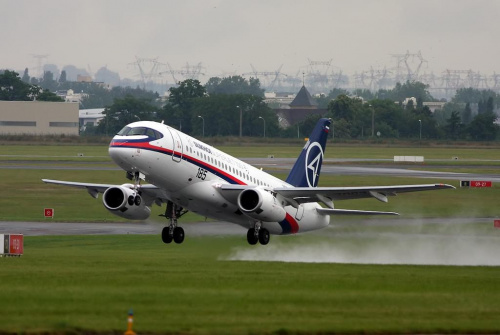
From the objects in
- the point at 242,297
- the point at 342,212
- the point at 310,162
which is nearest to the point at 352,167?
the point at 310,162

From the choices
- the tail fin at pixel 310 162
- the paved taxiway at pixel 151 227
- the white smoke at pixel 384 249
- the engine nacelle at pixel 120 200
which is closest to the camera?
the engine nacelle at pixel 120 200

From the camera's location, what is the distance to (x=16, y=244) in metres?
47.2

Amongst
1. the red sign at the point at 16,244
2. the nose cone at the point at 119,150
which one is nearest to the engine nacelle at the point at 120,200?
the nose cone at the point at 119,150

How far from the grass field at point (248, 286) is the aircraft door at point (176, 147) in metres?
4.39

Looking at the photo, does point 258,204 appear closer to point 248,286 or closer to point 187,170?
point 187,170

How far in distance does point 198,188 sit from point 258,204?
274 cm

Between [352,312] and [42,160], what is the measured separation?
10982 cm

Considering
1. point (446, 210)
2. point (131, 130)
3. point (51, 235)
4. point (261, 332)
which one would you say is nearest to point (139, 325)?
point (261, 332)

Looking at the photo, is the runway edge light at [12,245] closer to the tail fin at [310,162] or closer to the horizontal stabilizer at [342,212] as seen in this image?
the tail fin at [310,162]

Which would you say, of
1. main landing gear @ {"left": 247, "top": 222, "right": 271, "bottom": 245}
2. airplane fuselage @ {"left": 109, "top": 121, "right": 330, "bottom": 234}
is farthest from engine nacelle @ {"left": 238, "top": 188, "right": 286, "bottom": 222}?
main landing gear @ {"left": 247, "top": 222, "right": 271, "bottom": 245}

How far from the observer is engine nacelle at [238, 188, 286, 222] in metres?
45.1

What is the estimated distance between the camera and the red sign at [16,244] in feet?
154

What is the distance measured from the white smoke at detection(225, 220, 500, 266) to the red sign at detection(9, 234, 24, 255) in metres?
9.63

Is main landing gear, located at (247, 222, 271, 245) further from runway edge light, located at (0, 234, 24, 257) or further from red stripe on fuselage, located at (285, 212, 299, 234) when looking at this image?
runway edge light, located at (0, 234, 24, 257)
